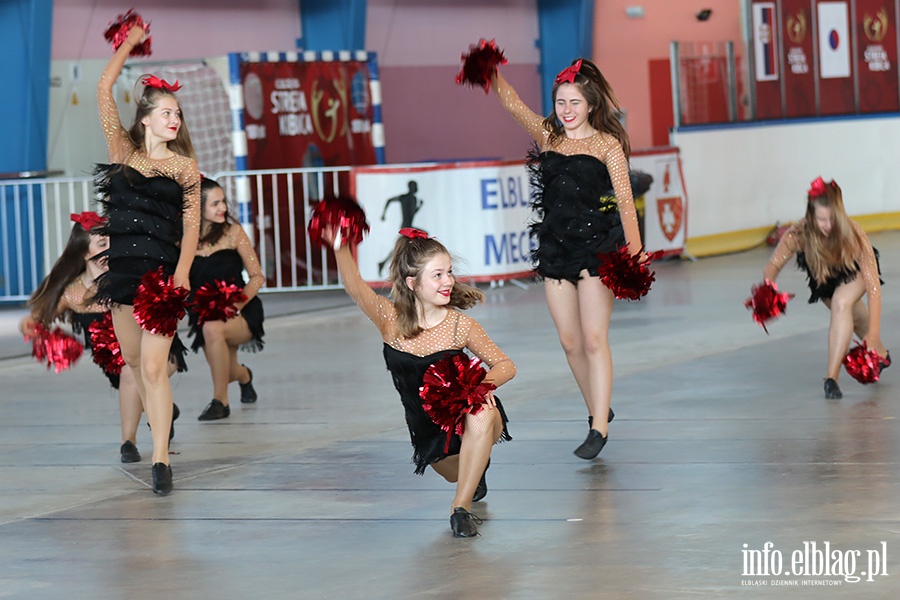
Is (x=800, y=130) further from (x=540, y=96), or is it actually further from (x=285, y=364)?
(x=285, y=364)

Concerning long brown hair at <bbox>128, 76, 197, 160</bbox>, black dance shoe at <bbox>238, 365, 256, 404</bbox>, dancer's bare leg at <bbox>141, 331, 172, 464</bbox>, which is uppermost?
long brown hair at <bbox>128, 76, 197, 160</bbox>

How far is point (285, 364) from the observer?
34.3 feet

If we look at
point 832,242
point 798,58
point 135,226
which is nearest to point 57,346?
point 135,226

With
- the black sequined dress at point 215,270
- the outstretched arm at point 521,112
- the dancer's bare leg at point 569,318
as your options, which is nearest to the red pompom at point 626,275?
the dancer's bare leg at point 569,318

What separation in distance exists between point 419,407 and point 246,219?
9704 millimetres

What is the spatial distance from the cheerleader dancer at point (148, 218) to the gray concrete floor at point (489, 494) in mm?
526

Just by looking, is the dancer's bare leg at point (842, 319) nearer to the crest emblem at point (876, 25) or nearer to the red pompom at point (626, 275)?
the red pompom at point (626, 275)

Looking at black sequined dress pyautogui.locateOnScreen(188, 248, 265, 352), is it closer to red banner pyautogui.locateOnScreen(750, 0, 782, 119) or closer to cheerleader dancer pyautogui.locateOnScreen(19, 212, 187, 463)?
cheerleader dancer pyautogui.locateOnScreen(19, 212, 187, 463)

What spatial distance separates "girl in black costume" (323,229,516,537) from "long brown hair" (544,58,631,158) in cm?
139

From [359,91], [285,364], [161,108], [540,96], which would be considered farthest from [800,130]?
[161,108]

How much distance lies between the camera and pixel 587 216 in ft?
22.1

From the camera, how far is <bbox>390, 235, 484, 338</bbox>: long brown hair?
219 inches

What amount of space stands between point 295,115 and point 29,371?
5.94 metres

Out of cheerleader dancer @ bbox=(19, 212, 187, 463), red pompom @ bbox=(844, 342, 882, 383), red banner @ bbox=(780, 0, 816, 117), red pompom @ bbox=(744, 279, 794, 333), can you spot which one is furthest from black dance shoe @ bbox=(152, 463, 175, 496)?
red banner @ bbox=(780, 0, 816, 117)
